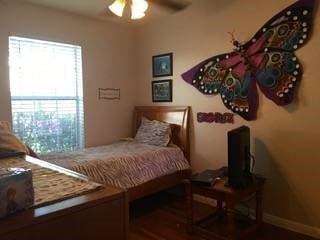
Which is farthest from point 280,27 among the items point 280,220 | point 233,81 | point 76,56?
point 76,56

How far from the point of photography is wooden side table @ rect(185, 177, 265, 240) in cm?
227

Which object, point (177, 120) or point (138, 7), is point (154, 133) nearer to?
point (177, 120)

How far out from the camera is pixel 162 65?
370 centimetres

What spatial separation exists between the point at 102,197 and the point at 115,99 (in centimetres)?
291

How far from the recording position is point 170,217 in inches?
115

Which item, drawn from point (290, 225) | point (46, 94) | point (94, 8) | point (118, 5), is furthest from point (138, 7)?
point (290, 225)

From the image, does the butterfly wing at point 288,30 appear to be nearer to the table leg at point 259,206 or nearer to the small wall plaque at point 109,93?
the table leg at point 259,206

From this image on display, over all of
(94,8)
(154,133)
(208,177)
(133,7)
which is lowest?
(208,177)

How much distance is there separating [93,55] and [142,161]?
63.5 inches

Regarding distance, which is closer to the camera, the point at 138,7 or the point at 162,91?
the point at 138,7

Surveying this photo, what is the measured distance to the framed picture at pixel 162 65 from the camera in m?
3.60

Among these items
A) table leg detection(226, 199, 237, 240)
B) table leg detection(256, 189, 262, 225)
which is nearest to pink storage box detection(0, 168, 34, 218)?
table leg detection(226, 199, 237, 240)

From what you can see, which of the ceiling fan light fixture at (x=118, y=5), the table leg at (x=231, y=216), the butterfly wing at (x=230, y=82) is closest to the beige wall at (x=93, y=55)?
the butterfly wing at (x=230, y=82)

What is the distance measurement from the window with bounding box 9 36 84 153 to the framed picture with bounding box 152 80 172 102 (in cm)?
98
